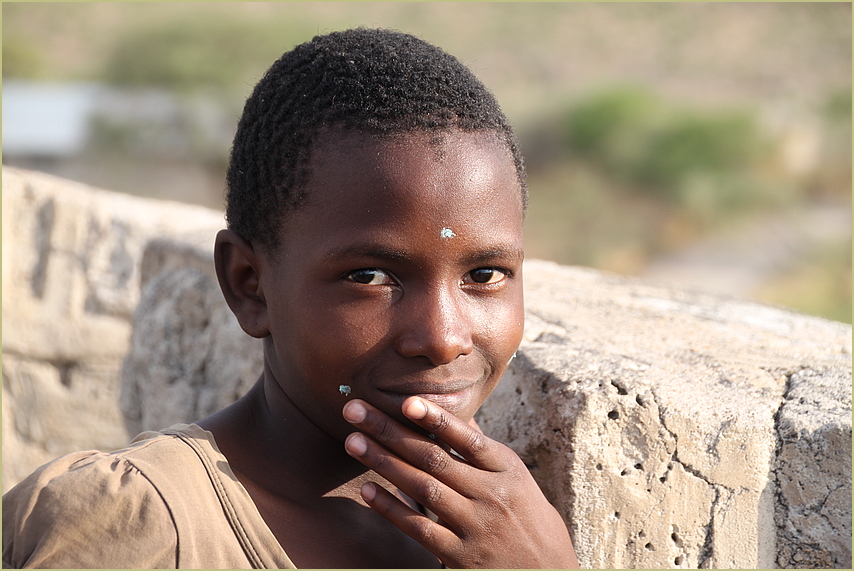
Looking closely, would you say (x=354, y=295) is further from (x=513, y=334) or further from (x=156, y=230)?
(x=156, y=230)

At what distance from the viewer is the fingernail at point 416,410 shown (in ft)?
4.28

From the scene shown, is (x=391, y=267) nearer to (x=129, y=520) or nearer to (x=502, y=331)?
(x=502, y=331)

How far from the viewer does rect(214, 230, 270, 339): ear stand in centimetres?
150

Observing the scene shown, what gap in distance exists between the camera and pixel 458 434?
1354 millimetres

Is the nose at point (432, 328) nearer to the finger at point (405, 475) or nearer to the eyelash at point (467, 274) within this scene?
the eyelash at point (467, 274)

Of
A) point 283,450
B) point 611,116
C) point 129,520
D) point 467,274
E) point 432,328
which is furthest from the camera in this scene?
point 611,116

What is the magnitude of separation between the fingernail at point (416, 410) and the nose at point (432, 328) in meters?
0.08

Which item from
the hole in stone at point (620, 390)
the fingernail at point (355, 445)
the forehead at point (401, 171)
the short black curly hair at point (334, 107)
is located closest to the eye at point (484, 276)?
the forehead at point (401, 171)

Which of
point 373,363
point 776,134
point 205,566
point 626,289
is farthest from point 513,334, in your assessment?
point 776,134

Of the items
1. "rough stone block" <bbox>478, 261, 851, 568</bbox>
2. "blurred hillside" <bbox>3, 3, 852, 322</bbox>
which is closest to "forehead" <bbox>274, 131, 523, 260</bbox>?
"rough stone block" <bbox>478, 261, 851, 568</bbox>

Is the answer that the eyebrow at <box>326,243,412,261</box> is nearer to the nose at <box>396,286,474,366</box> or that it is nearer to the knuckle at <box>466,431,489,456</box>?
the nose at <box>396,286,474,366</box>

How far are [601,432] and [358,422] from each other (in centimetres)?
65

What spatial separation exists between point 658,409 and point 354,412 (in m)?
0.75

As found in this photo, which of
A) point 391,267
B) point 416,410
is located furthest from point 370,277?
point 416,410
